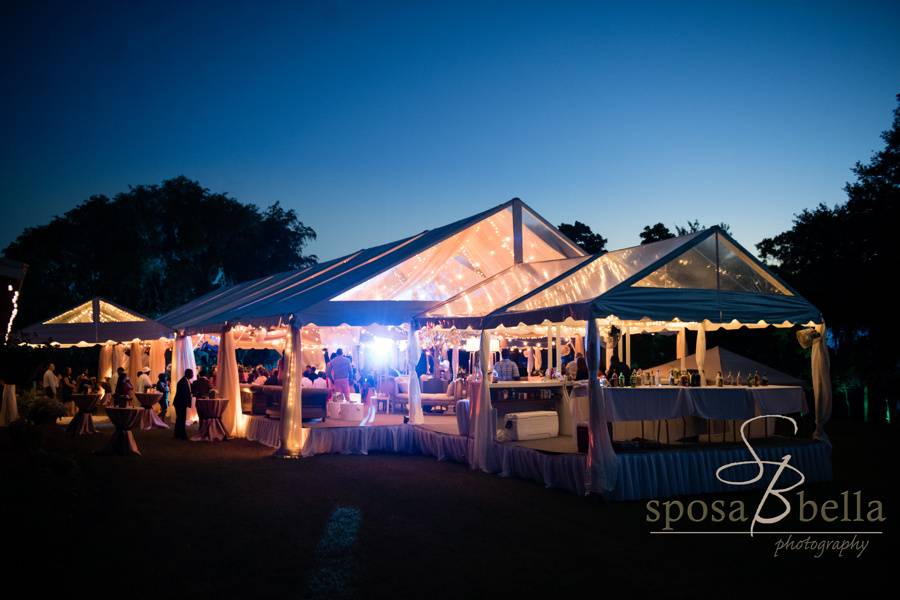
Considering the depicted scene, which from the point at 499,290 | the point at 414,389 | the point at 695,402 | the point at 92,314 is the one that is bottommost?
the point at 695,402

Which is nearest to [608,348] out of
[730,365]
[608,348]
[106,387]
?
[608,348]

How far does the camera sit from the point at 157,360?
2320cm

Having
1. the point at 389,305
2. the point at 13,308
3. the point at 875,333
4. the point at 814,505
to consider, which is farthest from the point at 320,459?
the point at 875,333

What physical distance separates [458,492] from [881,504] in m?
4.59

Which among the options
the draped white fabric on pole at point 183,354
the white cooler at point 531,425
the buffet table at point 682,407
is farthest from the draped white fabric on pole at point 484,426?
the draped white fabric on pole at point 183,354

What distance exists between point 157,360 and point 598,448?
18457 millimetres

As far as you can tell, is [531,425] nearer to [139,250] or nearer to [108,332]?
[108,332]

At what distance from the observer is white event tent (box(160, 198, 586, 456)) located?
12.5 m

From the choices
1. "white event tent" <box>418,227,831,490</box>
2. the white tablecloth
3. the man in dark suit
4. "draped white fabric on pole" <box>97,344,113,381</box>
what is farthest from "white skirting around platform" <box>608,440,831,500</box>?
"draped white fabric on pole" <box>97,344,113,381</box>

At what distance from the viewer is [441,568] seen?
5441 mm

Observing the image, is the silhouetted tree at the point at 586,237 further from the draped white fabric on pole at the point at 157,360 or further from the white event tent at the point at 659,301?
the white event tent at the point at 659,301

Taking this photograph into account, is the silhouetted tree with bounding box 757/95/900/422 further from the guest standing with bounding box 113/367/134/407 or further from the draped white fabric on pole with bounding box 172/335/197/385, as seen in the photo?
the guest standing with bounding box 113/367/134/407

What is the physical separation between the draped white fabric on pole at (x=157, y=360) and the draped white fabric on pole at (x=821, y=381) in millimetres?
18803

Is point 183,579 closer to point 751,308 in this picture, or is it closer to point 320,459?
point 320,459
